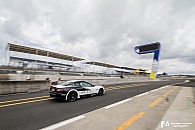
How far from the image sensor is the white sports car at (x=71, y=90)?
632 cm

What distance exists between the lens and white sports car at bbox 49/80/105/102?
6.32 meters

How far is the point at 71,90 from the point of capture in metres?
6.62

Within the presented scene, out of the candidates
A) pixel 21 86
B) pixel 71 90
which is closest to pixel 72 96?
pixel 71 90

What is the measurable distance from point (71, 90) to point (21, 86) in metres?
5.29

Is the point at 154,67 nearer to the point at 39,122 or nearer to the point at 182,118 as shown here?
the point at 182,118

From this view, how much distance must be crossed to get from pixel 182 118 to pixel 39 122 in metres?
5.16

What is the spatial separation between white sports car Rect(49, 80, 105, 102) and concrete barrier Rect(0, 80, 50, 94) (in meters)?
4.12

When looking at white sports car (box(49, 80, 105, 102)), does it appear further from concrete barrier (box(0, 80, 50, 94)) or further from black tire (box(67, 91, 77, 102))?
concrete barrier (box(0, 80, 50, 94))

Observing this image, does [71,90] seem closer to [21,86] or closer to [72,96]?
[72,96]

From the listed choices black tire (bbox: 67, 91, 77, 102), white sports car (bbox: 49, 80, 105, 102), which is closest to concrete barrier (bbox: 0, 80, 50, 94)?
white sports car (bbox: 49, 80, 105, 102)

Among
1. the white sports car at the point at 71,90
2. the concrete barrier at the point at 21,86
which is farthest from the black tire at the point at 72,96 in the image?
the concrete barrier at the point at 21,86

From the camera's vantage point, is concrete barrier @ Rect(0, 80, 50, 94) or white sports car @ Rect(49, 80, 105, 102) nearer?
white sports car @ Rect(49, 80, 105, 102)

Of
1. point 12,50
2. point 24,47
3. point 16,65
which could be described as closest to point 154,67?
point 16,65

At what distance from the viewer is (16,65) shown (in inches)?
958
